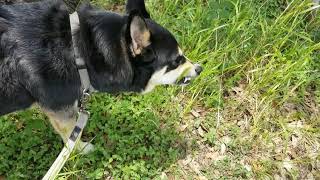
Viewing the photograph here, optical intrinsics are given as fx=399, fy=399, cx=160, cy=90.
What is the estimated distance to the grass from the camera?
339 centimetres

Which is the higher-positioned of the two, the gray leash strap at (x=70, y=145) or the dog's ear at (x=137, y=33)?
the dog's ear at (x=137, y=33)

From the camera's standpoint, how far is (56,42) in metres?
2.56

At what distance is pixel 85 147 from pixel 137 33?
1.29 meters

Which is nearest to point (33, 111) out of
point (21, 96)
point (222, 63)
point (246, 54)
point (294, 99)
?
point (21, 96)

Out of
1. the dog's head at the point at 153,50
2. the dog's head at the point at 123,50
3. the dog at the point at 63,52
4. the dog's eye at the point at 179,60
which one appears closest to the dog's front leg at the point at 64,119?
the dog at the point at 63,52

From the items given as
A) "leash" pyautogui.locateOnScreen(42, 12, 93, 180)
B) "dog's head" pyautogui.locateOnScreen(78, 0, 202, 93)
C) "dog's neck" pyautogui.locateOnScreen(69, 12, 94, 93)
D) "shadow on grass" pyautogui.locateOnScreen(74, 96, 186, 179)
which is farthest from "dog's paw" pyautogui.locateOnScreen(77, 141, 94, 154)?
"dog's neck" pyautogui.locateOnScreen(69, 12, 94, 93)

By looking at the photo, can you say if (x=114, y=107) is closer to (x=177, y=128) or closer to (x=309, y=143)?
(x=177, y=128)

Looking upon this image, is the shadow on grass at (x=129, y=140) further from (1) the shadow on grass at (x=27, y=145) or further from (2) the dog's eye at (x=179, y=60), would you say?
(2) the dog's eye at (x=179, y=60)

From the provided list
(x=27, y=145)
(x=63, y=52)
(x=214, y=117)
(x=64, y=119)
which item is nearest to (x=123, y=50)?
(x=63, y=52)

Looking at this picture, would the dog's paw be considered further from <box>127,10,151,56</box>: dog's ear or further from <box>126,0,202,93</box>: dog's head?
<box>127,10,151,56</box>: dog's ear

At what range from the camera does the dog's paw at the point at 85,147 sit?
10.8ft

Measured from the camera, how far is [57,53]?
8.42ft

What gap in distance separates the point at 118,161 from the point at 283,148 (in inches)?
60.0

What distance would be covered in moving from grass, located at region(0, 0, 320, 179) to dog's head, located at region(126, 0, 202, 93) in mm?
628
